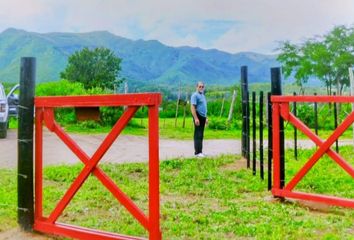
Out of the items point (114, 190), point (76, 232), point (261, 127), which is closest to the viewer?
point (114, 190)

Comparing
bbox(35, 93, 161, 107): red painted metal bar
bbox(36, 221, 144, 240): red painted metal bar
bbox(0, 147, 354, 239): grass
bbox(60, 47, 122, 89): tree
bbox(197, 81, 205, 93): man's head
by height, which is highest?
bbox(60, 47, 122, 89): tree

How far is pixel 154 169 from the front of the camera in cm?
463

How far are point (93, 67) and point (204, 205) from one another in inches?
1431

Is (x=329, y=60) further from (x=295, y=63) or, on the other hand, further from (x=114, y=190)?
(x=114, y=190)

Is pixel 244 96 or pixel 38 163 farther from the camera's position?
pixel 244 96

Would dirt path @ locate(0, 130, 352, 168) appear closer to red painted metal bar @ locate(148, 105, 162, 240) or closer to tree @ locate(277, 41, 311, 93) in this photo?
red painted metal bar @ locate(148, 105, 162, 240)

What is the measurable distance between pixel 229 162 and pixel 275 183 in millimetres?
3963

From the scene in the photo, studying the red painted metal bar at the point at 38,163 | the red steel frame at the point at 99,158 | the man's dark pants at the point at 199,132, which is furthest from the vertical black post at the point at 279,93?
the man's dark pants at the point at 199,132

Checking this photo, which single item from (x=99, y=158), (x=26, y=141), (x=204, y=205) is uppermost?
(x=26, y=141)

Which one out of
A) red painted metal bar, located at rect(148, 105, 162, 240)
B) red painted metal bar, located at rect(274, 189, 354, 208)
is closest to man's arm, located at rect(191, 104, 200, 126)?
red painted metal bar, located at rect(274, 189, 354, 208)

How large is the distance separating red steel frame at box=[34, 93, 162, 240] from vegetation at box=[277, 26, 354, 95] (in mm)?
26521

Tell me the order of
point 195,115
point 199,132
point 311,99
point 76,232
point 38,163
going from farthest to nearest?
point 199,132 → point 195,115 → point 311,99 → point 38,163 → point 76,232

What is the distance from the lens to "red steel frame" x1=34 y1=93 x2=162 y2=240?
15.2 ft

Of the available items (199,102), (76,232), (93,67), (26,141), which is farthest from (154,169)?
(93,67)
